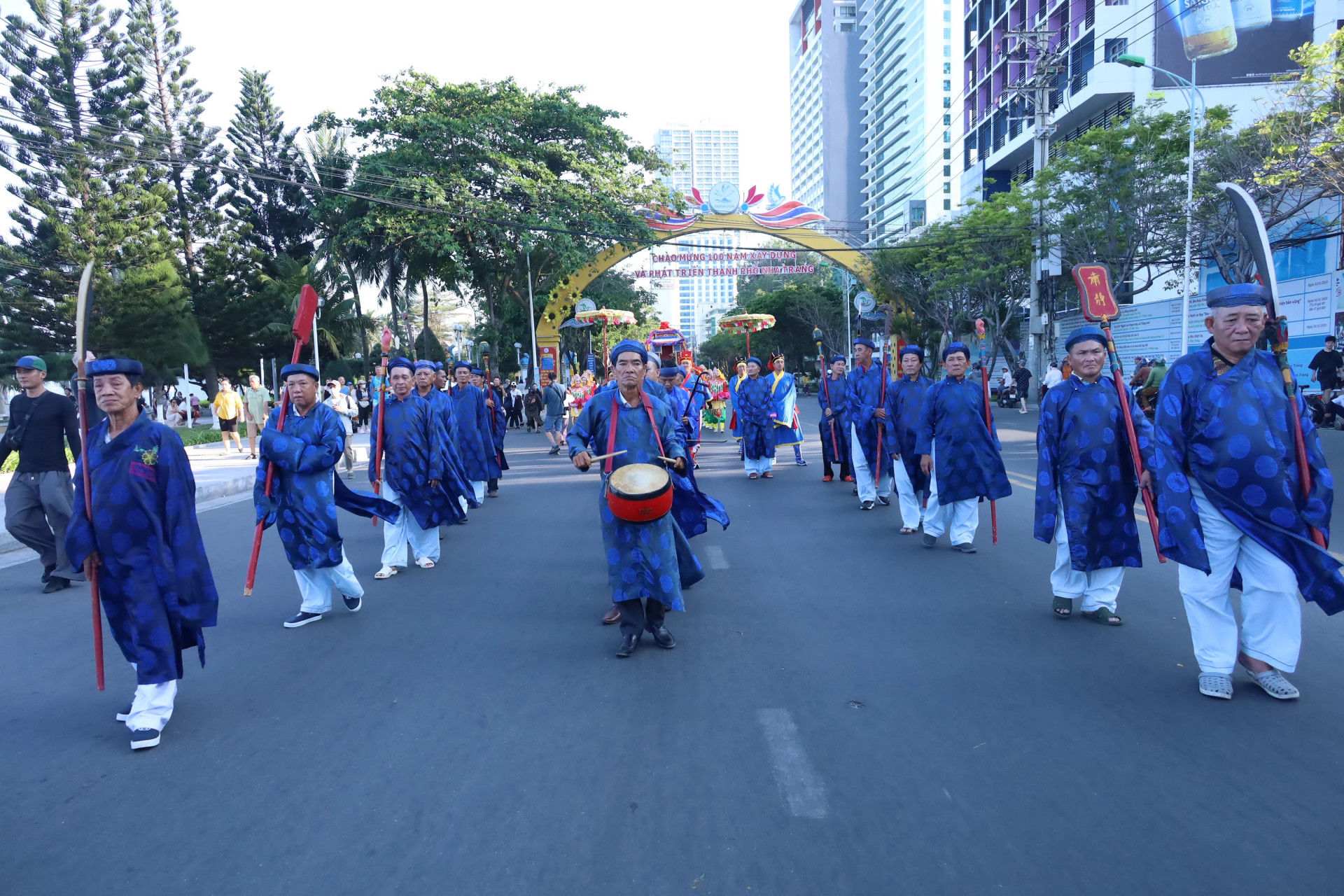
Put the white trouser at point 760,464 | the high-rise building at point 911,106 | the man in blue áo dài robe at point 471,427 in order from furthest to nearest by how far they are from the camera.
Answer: the high-rise building at point 911,106 < the white trouser at point 760,464 < the man in blue áo dài robe at point 471,427

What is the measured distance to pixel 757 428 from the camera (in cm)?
1294

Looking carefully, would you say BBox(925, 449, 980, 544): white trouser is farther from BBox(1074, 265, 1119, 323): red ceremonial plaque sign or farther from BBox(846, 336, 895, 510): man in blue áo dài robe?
BBox(1074, 265, 1119, 323): red ceremonial plaque sign

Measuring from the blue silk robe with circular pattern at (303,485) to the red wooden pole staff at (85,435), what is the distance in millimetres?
1361

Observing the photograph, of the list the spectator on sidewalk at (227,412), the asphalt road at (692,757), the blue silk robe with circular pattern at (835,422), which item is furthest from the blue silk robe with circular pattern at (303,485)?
the spectator on sidewalk at (227,412)

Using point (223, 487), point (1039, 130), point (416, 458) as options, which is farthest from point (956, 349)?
point (1039, 130)

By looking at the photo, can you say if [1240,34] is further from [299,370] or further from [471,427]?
[299,370]

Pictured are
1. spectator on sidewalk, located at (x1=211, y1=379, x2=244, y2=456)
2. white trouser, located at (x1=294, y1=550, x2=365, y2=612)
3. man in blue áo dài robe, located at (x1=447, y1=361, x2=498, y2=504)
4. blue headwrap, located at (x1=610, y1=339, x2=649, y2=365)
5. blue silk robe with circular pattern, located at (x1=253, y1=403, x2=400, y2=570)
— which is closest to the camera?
blue headwrap, located at (x1=610, y1=339, x2=649, y2=365)

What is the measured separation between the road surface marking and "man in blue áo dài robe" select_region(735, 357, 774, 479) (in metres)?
9.05

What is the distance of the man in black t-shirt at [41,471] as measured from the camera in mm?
6840

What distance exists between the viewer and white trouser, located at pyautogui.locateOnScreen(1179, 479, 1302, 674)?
381 cm

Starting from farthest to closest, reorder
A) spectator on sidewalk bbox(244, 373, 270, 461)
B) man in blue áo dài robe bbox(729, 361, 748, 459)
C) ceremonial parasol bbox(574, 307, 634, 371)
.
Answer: ceremonial parasol bbox(574, 307, 634, 371)
spectator on sidewalk bbox(244, 373, 270, 461)
man in blue áo dài robe bbox(729, 361, 748, 459)

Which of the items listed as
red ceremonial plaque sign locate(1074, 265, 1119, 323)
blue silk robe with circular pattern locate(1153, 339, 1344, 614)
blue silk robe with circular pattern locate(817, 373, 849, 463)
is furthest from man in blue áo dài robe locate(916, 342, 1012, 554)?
blue silk robe with circular pattern locate(817, 373, 849, 463)

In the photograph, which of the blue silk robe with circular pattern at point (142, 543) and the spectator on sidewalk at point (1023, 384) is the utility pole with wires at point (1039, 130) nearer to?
the spectator on sidewalk at point (1023, 384)

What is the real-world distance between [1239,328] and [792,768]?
8.41ft
